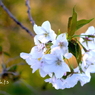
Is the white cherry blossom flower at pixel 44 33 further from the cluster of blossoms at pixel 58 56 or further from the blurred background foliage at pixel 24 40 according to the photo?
the blurred background foliage at pixel 24 40

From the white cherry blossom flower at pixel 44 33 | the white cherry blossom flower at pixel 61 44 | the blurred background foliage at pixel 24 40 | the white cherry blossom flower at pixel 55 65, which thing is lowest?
the white cherry blossom flower at pixel 55 65

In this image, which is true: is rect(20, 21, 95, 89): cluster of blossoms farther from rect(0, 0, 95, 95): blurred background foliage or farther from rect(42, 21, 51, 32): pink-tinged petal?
rect(0, 0, 95, 95): blurred background foliage

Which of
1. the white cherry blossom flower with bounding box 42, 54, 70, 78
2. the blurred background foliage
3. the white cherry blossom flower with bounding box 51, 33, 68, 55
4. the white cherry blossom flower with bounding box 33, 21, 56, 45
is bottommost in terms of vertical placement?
the white cherry blossom flower with bounding box 42, 54, 70, 78

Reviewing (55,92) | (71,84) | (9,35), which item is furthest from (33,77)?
(71,84)

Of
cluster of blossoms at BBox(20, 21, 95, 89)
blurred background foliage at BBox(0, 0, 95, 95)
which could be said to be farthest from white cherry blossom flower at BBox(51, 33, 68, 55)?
blurred background foliage at BBox(0, 0, 95, 95)

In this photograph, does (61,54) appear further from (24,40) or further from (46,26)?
(24,40)

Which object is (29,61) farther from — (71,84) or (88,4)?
(88,4)

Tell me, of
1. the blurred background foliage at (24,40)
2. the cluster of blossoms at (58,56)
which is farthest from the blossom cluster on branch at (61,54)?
the blurred background foliage at (24,40)
